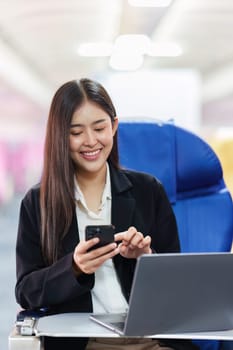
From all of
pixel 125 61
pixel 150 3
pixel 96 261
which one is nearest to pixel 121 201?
pixel 96 261

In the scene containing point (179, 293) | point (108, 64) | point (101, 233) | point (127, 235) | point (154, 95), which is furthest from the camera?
point (108, 64)

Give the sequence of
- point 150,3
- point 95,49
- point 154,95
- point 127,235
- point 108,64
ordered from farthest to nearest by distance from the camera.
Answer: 1. point 108,64
2. point 95,49
3. point 150,3
4. point 154,95
5. point 127,235

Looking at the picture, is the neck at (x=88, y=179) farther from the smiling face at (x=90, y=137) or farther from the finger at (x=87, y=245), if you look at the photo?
the finger at (x=87, y=245)

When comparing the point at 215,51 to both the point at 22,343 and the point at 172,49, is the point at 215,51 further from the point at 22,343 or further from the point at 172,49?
the point at 22,343

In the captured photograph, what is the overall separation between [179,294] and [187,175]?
0.81 metres

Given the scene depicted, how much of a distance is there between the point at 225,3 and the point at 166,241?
376 centimetres

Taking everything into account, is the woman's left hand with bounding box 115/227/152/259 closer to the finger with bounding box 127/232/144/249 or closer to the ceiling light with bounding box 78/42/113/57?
the finger with bounding box 127/232/144/249

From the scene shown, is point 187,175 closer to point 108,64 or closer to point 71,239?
point 71,239

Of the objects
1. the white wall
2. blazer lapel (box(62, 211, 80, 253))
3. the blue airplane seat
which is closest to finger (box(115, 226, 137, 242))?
blazer lapel (box(62, 211, 80, 253))

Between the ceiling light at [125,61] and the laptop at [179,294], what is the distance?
645 centimetres

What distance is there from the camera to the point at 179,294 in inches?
48.5

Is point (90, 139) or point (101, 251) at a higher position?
point (90, 139)

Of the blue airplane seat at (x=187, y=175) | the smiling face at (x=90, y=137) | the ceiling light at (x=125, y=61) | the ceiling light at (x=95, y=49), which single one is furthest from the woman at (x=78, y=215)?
the ceiling light at (x=125, y=61)

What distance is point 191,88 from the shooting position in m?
4.28
